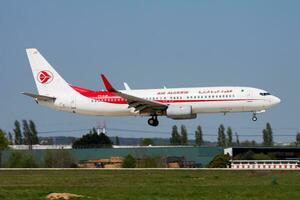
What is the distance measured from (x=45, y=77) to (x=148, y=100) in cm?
1288

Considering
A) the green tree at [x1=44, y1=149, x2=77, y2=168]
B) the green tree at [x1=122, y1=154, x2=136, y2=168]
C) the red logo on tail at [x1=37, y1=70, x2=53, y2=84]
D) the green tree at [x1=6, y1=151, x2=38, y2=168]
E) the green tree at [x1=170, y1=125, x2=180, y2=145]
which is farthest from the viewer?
the green tree at [x1=170, y1=125, x2=180, y2=145]

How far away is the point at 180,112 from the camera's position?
7112 centimetres

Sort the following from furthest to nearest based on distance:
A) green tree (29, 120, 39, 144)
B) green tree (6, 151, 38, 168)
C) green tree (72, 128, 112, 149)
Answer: green tree (29, 120, 39, 144)
green tree (72, 128, 112, 149)
green tree (6, 151, 38, 168)

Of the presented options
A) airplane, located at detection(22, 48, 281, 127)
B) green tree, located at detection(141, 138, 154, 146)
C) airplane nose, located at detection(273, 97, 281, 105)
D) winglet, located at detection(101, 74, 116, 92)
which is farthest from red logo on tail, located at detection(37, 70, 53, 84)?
green tree, located at detection(141, 138, 154, 146)

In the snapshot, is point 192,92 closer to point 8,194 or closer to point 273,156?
point 8,194

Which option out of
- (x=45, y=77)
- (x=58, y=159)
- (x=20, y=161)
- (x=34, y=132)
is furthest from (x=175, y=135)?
(x=45, y=77)

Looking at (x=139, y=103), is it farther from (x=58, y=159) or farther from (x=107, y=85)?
(x=58, y=159)

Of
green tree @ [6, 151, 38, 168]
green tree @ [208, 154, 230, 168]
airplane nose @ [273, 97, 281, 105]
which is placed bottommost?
green tree @ [208, 154, 230, 168]

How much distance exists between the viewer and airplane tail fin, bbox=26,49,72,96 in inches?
3044

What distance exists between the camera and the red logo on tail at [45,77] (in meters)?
78.4

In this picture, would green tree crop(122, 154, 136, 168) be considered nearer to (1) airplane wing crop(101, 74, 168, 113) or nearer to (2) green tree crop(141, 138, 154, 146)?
(1) airplane wing crop(101, 74, 168, 113)

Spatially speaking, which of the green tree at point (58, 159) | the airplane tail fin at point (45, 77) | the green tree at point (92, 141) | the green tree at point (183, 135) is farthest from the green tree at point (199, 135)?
the airplane tail fin at point (45, 77)

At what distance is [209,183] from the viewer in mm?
44562

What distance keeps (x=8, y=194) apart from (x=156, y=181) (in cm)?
1240
